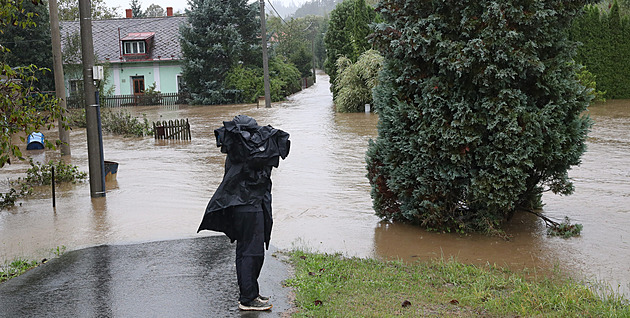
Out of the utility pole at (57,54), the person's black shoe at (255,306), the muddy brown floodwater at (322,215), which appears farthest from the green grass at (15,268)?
the utility pole at (57,54)

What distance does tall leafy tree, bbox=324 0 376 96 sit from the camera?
3309cm

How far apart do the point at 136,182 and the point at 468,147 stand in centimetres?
822

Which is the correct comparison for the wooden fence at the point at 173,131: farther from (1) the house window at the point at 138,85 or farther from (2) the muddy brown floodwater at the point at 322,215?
(1) the house window at the point at 138,85

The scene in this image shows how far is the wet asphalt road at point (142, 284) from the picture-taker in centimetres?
523

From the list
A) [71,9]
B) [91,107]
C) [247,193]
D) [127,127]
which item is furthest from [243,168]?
[71,9]

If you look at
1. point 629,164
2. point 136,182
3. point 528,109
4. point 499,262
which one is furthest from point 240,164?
point 629,164

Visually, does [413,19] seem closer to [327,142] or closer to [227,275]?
[227,275]

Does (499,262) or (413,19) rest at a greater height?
(413,19)

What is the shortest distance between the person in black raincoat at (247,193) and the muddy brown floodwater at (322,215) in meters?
2.34

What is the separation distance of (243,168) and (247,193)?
223 mm

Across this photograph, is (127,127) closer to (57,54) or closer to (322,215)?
(57,54)

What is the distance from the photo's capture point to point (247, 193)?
201 inches

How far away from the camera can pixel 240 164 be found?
514 cm

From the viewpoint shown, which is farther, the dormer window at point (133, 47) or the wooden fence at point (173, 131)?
the dormer window at point (133, 47)
